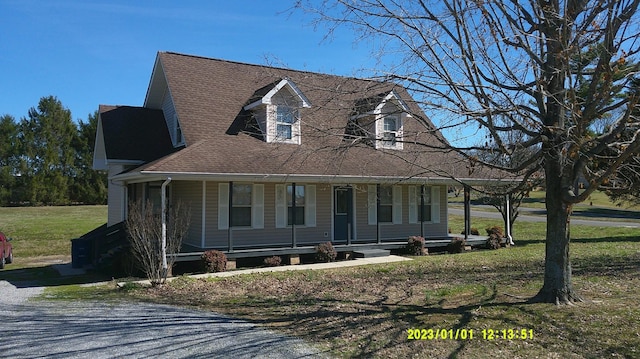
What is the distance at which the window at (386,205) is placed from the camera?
63.9 feet

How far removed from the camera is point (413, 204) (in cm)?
2019

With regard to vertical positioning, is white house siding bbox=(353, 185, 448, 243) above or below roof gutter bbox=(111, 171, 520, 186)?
below

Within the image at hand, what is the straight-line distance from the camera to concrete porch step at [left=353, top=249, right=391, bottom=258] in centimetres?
1697

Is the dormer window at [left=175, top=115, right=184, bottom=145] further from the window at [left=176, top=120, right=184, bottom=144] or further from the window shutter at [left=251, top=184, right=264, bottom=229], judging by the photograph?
the window shutter at [left=251, top=184, right=264, bottom=229]

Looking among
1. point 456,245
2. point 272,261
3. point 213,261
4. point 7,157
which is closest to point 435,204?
point 456,245

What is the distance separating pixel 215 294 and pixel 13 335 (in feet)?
13.8

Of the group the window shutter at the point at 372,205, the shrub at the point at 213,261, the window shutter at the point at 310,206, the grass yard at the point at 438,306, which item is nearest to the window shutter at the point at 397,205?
the window shutter at the point at 372,205

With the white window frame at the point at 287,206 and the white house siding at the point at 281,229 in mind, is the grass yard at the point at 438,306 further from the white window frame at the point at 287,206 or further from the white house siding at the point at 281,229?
the white window frame at the point at 287,206

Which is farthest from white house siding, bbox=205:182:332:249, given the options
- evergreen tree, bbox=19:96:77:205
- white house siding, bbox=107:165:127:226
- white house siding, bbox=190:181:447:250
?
evergreen tree, bbox=19:96:77:205

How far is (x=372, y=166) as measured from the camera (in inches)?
701

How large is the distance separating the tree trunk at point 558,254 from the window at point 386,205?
1086 centimetres

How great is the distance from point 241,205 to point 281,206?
142 cm

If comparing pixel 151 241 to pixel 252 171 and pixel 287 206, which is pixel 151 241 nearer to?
pixel 252 171

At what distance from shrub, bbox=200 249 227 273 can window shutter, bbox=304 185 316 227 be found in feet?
13.4
